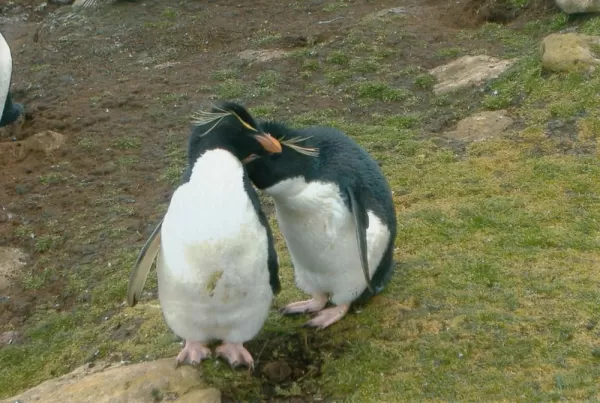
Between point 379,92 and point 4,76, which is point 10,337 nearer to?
point 4,76

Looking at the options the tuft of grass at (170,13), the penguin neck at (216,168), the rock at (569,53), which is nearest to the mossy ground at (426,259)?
the rock at (569,53)

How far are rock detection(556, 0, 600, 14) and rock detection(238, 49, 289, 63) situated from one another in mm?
2716

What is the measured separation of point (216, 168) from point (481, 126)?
3.33m

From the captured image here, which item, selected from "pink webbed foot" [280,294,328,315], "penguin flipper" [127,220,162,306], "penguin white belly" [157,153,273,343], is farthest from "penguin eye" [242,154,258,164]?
"pink webbed foot" [280,294,328,315]

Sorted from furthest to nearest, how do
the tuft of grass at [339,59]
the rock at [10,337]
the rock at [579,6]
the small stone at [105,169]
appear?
the tuft of grass at [339,59] < the rock at [579,6] < the small stone at [105,169] < the rock at [10,337]

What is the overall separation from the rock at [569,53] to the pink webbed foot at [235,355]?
3.92 m

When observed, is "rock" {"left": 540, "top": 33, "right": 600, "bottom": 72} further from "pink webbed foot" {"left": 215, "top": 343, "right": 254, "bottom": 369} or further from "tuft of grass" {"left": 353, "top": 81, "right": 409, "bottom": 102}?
"pink webbed foot" {"left": 215, "top": 343, "right": 254, "bottom": 369}

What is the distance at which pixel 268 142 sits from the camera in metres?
2.59

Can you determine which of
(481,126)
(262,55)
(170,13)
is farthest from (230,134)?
(170,13)

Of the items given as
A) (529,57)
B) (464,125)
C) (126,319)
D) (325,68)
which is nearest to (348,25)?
(325,68)

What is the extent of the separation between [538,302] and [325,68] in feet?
14.9

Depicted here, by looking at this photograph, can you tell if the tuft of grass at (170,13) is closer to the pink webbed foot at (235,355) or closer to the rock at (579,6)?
the rock at (579,6)

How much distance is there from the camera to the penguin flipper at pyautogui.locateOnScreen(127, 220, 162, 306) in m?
2.81

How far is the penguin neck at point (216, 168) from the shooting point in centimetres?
247
